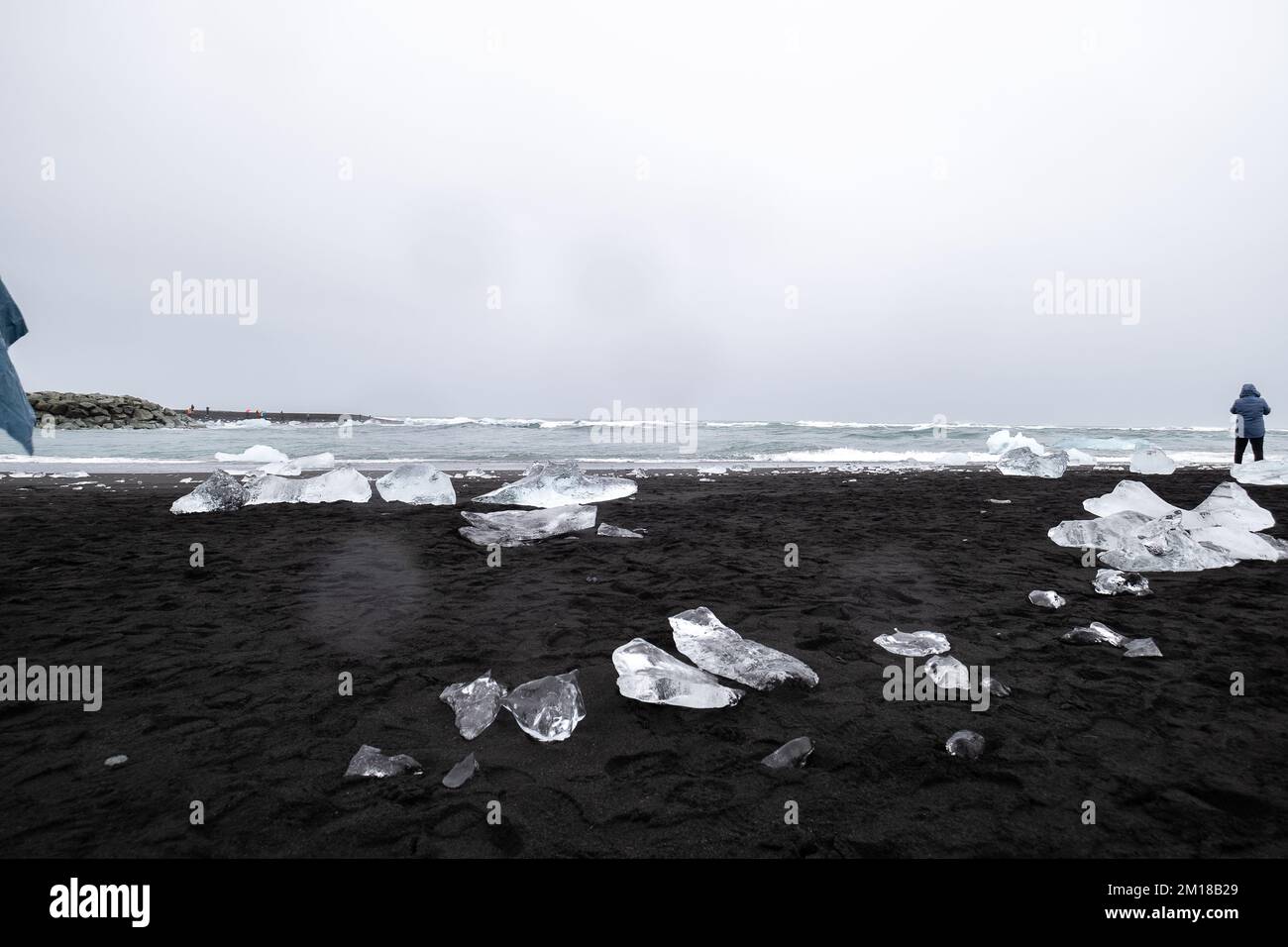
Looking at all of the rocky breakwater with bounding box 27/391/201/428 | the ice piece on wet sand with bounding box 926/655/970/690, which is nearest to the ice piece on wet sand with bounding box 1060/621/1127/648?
the ice piece on wet sand with bounding box 926/655/970/690

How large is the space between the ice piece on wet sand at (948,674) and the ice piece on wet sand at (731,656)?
1.81ft

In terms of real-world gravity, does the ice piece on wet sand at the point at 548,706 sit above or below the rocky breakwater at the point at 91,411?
below

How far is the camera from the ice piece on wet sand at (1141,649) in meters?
2.85

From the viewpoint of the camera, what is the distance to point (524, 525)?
20.1 ft

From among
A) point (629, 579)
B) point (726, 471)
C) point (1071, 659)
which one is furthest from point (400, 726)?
point (726, 471)

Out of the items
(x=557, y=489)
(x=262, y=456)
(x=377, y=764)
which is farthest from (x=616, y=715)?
(x=262, y=456)

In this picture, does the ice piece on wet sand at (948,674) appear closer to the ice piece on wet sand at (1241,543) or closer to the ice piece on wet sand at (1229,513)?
the ice piece on wet sand at (1241,543)

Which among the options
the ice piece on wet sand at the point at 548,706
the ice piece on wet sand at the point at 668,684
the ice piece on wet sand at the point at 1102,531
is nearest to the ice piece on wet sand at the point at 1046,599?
the ice piece on wet sand at the point at 1102,531

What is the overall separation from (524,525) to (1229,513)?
6685 millimetres

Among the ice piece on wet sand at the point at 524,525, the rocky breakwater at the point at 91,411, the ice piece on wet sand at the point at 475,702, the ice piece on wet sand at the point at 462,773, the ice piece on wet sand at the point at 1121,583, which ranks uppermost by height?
the rocky breakwater at the point at 91,411

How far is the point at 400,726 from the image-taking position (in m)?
2.25
